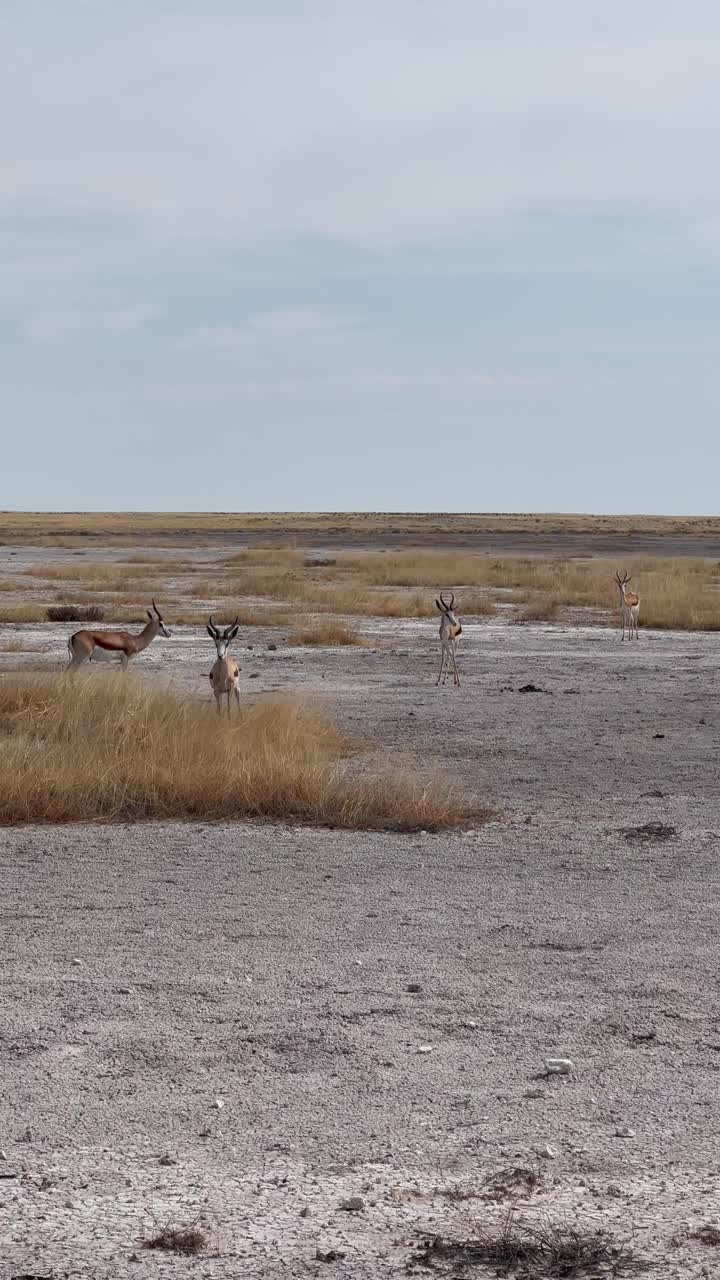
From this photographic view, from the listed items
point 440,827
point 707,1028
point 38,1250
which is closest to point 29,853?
point 440,827

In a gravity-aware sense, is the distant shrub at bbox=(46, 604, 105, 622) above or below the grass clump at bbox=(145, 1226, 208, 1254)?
above

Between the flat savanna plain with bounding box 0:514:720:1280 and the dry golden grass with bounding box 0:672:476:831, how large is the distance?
0.34m

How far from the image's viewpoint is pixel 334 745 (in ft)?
41.5

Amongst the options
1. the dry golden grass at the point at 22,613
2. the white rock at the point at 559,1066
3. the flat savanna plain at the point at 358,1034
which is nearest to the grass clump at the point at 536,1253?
the flat savanna plain at the point at 358,1034

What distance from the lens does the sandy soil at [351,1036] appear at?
4023mm

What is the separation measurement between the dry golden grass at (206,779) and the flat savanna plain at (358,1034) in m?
0.34

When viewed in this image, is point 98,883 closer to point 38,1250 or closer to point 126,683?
point 38,1250

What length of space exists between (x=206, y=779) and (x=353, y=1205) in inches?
250

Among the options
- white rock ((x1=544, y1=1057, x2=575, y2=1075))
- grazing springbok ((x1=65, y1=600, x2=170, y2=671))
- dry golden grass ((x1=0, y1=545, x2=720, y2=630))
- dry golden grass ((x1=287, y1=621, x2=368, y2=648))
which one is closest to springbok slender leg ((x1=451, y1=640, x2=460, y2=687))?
grazing springbok ((x1=65, y1=600, x2=170, y2=671))

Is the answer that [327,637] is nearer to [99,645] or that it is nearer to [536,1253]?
[99,645]

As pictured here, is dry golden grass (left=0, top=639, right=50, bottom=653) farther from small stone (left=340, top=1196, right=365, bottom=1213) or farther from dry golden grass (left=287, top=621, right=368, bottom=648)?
small stone (left=340, top=1196, right=365, bottom=1213)

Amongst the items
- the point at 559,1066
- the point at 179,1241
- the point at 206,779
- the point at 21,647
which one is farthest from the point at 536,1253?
the point at 21,647

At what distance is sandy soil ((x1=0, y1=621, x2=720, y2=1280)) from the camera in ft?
13.2

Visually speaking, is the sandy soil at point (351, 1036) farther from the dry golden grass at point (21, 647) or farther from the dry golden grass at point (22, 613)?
the dry golden grass at point (22, 613)
